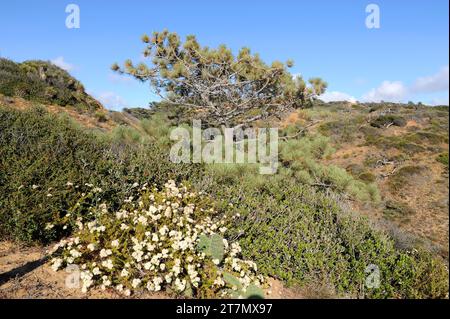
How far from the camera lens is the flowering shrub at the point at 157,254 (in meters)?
3.98

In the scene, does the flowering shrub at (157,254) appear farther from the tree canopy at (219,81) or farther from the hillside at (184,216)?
the tree canopy at (219,81)

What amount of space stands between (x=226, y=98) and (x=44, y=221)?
6605 millimetres

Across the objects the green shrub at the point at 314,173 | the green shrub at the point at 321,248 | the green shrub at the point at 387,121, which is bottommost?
the green shrub at the point at 321,248

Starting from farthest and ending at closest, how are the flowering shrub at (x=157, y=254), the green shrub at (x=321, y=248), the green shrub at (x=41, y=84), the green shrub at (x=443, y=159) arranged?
the green shrub at (x=443, y=159) → the green shrub at (x=41, y=84) → the green shrub at (x=321, y=248) → the flowering shrub at (x=157, y=254)

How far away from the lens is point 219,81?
382 inches

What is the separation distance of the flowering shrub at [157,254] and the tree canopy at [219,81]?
17.0 ft

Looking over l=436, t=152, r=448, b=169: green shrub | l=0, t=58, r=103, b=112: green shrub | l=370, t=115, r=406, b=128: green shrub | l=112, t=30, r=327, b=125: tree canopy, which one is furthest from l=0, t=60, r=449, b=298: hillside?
l=370, t=115, r=406, b=128: green shrub

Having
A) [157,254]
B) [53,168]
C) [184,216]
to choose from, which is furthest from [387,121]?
[157,254]

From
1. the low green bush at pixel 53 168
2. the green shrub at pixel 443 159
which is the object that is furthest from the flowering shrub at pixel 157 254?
the green shrub at pixel 443 159

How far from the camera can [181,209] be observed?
5121 millimetres

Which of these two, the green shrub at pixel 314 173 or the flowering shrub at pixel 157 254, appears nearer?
the flowering shrub at pixel 157 254

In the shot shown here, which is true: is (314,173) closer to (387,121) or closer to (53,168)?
(53,168)

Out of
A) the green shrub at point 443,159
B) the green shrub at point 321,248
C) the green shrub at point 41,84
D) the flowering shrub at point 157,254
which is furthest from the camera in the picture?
the green shrub at point 443,159
